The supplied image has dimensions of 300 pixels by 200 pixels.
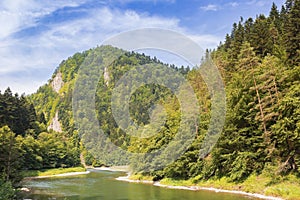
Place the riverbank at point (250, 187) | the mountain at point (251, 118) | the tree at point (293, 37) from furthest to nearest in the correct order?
1. the tree at point (293, 37)
2. the mountain at point (251, 118)
3. the riverbank at point (250, 187)

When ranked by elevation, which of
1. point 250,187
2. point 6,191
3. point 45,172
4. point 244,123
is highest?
point 244,123

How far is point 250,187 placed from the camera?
109 ft

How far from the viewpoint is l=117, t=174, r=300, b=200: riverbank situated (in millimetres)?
28183

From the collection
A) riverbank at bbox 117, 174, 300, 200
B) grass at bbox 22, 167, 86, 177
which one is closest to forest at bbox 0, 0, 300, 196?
riverbank at bbox 117, 174, 300, 200

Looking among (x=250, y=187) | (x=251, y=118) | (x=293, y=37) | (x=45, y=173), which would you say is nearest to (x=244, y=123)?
(x=251, y=118)

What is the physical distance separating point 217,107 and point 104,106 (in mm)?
122010

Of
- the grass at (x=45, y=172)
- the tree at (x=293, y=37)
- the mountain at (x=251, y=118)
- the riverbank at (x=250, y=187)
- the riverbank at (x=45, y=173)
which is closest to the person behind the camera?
the riverbank at (x=250, y=187)

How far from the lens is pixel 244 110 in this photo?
37.8 meters

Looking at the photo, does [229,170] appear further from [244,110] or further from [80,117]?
[80,117]

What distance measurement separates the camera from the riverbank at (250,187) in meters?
28.2

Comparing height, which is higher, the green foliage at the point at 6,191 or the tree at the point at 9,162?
the tree at the point at 9,162

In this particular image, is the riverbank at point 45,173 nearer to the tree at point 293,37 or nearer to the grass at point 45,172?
the grass at point 45,172

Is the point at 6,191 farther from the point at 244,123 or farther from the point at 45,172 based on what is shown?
the point at 45,172

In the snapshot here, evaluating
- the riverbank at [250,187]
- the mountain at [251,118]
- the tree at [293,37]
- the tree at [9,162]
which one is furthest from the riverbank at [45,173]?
the tree at [293,37]
